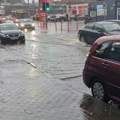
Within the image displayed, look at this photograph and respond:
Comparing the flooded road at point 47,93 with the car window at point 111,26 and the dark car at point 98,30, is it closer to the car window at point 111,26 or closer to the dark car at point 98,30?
the dark car at point 98,30

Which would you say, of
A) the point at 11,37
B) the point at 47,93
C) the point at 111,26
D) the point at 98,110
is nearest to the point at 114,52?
the point at 98,110

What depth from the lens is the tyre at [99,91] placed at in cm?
1024

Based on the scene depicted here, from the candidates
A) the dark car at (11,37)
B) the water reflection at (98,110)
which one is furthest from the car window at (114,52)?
the dark car at (11,37)

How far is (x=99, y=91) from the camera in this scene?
34.3ft

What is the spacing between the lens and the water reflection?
9.09 meters

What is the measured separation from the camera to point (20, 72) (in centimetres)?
1556

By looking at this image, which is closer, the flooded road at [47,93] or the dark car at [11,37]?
the flooded road at [47,93]

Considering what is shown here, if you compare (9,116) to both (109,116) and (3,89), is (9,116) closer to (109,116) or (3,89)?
(109,116)

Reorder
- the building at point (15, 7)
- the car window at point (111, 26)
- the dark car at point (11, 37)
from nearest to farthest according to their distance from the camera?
1. the car window at point (111, 26)
2. the dark car at point (11, 37)
3. the building at point (15, 7)

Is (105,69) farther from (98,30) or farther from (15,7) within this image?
(15,7)

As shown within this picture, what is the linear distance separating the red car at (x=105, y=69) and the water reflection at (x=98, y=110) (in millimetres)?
178

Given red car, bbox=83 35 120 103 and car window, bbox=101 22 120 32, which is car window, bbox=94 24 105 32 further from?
red car, bbox=83 35 120 103

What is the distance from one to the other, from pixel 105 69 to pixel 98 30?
15.3 metres

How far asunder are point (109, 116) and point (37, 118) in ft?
4.54
